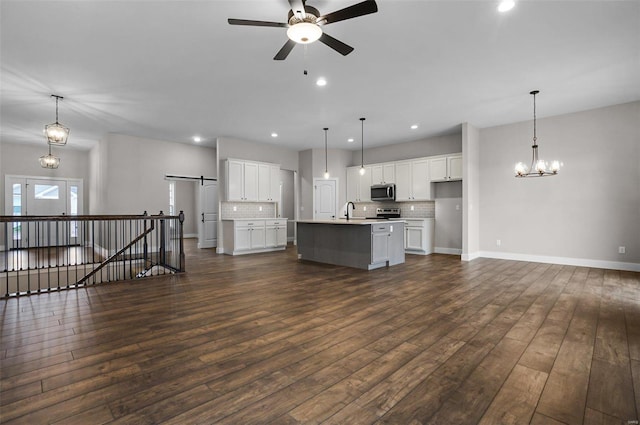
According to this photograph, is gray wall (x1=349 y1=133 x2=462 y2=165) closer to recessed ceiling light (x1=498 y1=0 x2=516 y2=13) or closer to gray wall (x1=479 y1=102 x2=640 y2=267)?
gray wall (x1=479 y1=102 x2=640 y2=267)

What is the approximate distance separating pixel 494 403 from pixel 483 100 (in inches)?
203

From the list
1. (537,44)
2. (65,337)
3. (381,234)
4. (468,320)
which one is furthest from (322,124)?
(65,337)

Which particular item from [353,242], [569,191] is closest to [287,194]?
[353,242]

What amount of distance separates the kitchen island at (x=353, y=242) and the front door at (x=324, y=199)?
9.16 ft

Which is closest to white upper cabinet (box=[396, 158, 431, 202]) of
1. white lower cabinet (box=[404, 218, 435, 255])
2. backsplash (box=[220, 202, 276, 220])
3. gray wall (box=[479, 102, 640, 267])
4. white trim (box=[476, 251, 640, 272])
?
white lower cabinet (box=[404, 218, 435, 255])

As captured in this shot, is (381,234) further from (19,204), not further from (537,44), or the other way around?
(19,204)

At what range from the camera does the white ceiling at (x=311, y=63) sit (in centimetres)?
303

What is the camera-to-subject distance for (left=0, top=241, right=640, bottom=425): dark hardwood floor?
1.68 meters

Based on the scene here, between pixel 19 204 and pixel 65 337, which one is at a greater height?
pixel 19 204

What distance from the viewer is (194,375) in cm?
202

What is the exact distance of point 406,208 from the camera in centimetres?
879

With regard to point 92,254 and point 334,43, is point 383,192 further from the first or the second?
point 92,254

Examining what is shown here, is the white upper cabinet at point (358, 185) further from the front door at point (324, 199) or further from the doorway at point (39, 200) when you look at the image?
the doorway at point (39, 200)

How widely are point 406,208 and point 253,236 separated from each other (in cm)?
439
